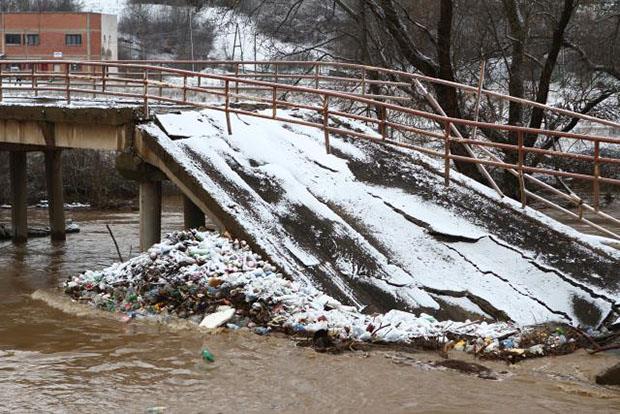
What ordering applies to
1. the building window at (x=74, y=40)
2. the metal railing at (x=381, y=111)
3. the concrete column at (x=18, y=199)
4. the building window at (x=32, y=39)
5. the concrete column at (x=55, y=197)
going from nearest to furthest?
the metal railing at (x=381, y=111), the concrete column at (x=18, y=199), the concrete column at (x=55, y=197), the building window at (x=74, y=40), the building window at (x=32, y=39)

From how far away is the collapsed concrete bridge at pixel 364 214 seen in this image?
41.3 ft

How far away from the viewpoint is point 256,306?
39.8 feet

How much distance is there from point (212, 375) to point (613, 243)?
21.2ft

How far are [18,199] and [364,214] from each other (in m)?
14.2

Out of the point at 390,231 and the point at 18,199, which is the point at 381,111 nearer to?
the point at 390,231

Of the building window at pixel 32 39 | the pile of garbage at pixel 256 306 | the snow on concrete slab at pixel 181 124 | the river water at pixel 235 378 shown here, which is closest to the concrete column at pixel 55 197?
the snow on concrete slab at pixel 181 124

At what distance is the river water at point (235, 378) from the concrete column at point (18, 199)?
1195 centimetres

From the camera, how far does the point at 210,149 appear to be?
15.0 m

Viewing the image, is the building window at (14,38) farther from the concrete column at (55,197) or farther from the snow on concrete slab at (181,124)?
the snow on concrete slab at (181,124)

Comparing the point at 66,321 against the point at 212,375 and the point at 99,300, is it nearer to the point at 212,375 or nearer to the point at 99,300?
the point at 99,300

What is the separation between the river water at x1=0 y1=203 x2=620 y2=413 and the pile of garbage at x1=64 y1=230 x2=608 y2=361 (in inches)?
11.7

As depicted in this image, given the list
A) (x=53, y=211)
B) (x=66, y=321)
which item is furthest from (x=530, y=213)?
(x=53, y=211)

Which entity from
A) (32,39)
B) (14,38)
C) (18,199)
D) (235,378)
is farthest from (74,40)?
(235,378)

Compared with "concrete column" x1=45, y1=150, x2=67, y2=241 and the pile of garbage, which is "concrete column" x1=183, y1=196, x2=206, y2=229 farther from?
"concrete column" x1=45, y1=150, x2=67, y2=241
